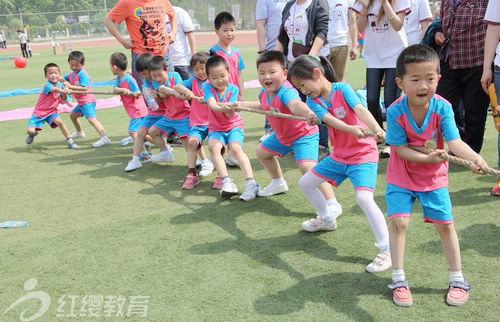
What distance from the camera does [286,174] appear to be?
5324 millimetres

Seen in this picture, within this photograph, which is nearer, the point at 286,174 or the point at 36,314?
the point at 36,314

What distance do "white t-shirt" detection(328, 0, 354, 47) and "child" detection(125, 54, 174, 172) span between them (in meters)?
2.48

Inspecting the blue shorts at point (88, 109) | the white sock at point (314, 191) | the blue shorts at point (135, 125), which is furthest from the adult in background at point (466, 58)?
the blue shorts at point (88, 109)

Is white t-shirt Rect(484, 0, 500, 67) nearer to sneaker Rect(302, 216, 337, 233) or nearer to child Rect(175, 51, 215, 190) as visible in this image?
sneaker Rect(302, 216, 337, 233)

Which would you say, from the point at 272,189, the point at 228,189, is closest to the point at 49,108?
the point at 228,189

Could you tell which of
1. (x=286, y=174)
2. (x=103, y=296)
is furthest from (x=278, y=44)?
(x=103, y=296)

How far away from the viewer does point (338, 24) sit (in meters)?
6.66

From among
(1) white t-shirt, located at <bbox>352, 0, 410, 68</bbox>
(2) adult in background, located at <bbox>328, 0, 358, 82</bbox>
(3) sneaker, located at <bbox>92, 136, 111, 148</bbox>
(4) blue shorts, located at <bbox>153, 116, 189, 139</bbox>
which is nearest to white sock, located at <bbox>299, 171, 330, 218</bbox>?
(1) white t-shirt, located at <bbox>352, 0, 410, 68</bbox>

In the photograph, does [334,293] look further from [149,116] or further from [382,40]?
[149,116]

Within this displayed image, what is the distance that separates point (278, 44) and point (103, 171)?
2.70m

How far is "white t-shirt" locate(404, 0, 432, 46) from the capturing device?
5.77m

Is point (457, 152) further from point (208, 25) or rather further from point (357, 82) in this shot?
point (208, 25)

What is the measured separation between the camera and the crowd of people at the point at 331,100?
279 cm

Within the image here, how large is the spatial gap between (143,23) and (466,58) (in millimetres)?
4006
